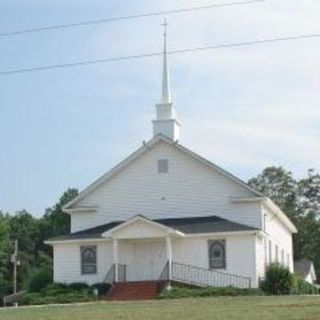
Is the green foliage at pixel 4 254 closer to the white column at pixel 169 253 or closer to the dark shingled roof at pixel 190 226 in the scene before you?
the dark shingled roof at pixel 190 226

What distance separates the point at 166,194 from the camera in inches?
1901

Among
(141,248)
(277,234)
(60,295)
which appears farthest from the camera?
(277,234)

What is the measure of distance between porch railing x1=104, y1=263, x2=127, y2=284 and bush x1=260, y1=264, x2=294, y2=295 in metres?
6.97

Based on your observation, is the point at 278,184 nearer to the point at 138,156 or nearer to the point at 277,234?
the point at 277,234

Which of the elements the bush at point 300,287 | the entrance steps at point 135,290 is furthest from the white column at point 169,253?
the bush at point 300,287

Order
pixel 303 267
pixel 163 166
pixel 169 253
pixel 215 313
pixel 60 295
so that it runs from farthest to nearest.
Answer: pixel 303 267, pixel 163 166, pixel 169 253, pixel 60 295, pixel 215 313

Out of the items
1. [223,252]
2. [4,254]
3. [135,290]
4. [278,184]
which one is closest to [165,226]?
[223,252]

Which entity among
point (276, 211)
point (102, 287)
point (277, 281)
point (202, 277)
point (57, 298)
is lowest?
point (57, 298)

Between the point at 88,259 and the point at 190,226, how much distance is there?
5570 mm

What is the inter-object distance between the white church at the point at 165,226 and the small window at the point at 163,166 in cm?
5

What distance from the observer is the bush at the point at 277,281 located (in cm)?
4416

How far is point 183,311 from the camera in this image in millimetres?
24938

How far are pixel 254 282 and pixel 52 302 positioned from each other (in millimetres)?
10197

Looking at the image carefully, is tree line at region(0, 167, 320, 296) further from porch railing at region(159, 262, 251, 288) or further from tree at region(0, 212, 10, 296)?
porch railing at region(159, 262, 251, 288)
